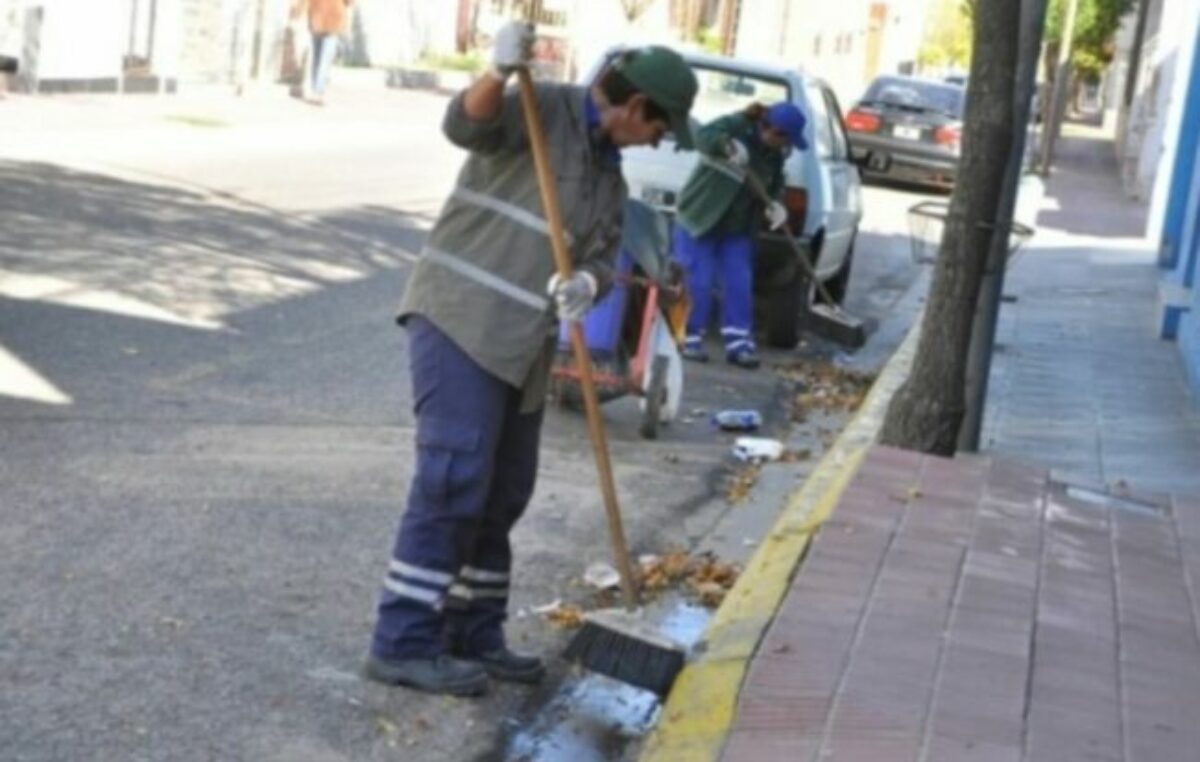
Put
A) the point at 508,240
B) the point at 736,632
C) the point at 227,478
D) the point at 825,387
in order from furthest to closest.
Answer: the point at 825,387, the point at 227,478, the point at 736,632, the point at 508,240

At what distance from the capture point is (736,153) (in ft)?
41.7

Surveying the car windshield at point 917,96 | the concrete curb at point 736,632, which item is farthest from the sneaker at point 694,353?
the car windshield at point 917,96

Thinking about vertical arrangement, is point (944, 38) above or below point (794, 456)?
above

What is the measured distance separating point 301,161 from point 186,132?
7.70 ft

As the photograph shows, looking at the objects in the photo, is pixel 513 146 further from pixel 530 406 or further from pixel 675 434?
pixel 675 434

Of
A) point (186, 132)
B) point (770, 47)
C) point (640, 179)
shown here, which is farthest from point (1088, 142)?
point (640, 179)

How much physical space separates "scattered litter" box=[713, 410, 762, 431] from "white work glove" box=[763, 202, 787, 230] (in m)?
2.24

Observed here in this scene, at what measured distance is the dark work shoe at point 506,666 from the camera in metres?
6.14

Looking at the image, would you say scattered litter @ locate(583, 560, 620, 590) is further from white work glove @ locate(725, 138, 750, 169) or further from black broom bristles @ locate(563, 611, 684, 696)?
white work glove @ locate(725, 138, 750, 169)

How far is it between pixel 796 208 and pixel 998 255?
4.36 m

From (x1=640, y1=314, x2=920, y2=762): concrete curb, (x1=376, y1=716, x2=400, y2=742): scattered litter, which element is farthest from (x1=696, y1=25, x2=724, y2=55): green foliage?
(x1=376, y1=716, x2=400, y2=742): scattered litter

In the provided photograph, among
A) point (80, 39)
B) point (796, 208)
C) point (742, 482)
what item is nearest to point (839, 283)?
point (796, 208)

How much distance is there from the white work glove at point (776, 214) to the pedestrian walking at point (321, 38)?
18.6 meters

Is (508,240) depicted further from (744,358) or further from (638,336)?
(744,358)
